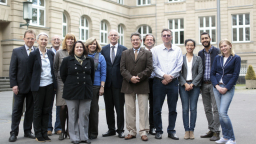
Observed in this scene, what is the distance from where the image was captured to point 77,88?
607cm

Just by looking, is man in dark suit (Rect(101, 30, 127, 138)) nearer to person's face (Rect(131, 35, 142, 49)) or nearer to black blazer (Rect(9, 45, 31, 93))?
person's face (Rect(131, 35, 142, 49))

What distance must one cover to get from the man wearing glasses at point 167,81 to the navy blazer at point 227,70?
788 mm

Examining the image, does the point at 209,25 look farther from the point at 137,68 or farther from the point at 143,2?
the point at 137,68

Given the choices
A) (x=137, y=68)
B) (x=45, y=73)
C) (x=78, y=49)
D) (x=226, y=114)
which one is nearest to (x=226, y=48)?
(x=226, y=114)

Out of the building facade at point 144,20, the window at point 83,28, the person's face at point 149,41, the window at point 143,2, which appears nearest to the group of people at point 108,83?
the person's face at point 149,41

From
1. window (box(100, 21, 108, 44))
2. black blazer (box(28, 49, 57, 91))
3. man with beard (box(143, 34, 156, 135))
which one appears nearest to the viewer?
black blazer (box(28, 49, 57, 91))

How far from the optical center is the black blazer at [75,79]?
606 cm

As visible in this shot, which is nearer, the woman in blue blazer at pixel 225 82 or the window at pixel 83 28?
the woman in blue blazer at pixel 225 82

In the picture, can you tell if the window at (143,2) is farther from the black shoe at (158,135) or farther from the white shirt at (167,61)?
the black shoe at (158,135)

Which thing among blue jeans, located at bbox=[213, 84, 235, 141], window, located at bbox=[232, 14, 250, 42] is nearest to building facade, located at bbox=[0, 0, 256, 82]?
window, located at bbox=[232, 14, 250, 42]

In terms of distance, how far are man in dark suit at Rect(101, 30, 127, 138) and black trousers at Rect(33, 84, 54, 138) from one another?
126 centimetres

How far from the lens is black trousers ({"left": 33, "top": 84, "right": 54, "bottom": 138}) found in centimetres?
632

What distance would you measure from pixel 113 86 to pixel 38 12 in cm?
1720

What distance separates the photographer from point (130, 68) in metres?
6.60
